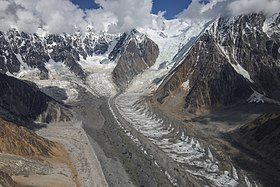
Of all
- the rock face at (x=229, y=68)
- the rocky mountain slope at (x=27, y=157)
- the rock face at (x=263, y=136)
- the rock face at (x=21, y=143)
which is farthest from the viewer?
the rock face at (x=229, y=68)

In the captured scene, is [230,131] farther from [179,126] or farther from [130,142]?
[130,142]

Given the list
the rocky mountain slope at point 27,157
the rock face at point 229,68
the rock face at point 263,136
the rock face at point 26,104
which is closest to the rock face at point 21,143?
the rocky mountain slope at point 27,157

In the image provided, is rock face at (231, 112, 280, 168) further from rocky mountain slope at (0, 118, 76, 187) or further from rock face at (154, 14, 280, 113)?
rock face at (154, 14, 280, 113)

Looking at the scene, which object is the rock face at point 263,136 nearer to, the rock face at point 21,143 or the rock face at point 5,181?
the rock face at point 21,143

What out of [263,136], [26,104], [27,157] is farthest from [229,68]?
[27,157]

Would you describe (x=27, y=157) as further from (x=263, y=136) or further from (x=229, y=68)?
(x=229, y=68)

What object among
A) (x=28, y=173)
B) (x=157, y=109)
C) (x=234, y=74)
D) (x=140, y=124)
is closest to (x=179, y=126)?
(x=140, y=124)
